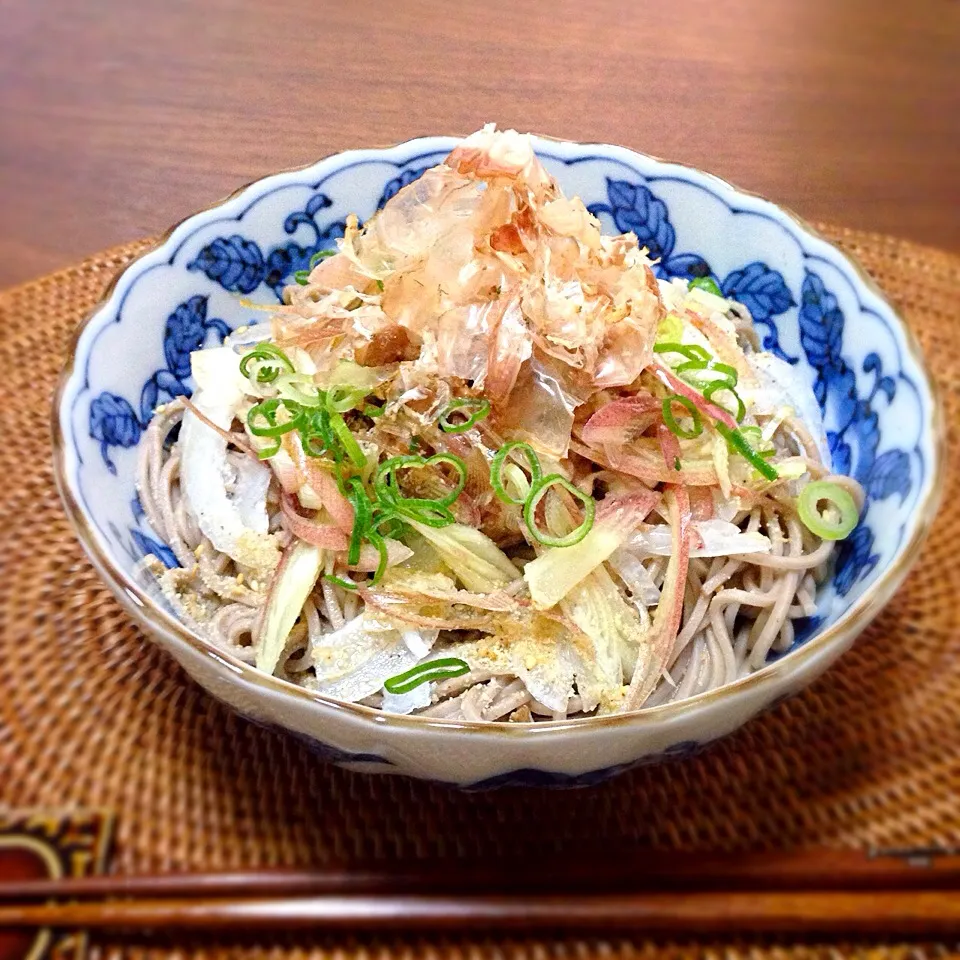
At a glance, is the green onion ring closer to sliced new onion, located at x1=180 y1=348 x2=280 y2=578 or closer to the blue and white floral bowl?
the blue and white floral bowl

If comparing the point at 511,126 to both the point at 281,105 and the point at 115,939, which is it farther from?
the point at 115,939

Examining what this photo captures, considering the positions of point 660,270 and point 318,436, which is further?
point 660,270

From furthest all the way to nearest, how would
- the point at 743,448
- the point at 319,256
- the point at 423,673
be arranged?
the point at 319,256 → the point at 743,448 → the point at 423,673

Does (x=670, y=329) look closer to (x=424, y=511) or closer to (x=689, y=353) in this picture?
(x=689, y=353)

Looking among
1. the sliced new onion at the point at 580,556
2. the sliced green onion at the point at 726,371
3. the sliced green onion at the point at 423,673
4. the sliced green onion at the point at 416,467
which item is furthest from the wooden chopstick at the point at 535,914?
the sliced green onion at the point at 726,371

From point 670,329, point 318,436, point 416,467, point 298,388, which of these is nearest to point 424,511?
point 416,467

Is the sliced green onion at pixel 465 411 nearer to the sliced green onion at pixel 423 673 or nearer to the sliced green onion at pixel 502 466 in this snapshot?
the sliced green onion at pixel 502 466

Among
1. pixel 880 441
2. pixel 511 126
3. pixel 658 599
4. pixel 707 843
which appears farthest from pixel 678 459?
pixel 511 126
